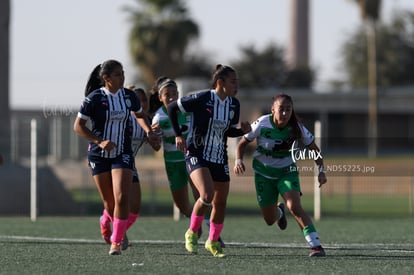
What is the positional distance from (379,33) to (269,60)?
10920 millimetres

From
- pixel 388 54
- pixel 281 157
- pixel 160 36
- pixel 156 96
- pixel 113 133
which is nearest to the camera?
pixel 113 133

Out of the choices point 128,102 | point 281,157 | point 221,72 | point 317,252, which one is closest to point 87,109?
point 128,102

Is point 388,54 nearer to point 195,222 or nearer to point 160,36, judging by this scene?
point 160,36

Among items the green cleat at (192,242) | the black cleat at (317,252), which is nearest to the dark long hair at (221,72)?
the green cleat at (192,242)

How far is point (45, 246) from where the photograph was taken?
1298 centimetres

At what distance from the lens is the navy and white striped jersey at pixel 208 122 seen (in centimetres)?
1158

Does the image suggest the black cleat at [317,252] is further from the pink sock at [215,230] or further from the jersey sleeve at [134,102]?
the jersey sleeve at [134,102]

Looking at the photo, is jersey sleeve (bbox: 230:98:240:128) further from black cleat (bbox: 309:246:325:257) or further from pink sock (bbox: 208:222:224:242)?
black cleat (bbox: 309:246:325:257)

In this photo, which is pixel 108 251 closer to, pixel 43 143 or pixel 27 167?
pixel 27 167

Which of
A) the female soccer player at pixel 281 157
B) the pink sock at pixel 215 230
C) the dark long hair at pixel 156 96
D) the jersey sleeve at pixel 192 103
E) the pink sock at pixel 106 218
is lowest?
the pink sock at pixel 215 230

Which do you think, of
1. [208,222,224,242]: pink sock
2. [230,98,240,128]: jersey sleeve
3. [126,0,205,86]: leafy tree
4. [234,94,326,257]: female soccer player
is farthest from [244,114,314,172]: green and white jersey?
[126,0,205,86]: leafy tree

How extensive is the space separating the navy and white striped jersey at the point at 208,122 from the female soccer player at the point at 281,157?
41 centimetres

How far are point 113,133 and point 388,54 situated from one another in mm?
75508

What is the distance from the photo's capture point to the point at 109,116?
454 inches
